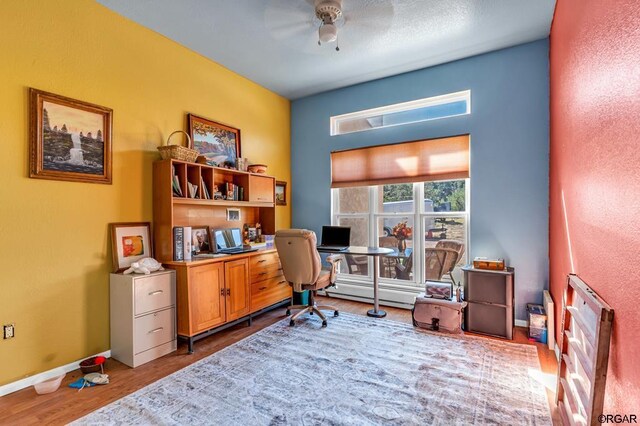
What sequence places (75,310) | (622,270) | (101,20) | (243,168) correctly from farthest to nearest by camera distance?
(243,168), (101,20), (75,310), (622,270)

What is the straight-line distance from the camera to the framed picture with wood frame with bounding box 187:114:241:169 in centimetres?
357

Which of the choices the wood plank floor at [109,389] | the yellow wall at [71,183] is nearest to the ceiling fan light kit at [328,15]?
the yellow wall at [71,183]

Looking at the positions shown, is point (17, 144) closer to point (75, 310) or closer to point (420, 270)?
point (75, 310)

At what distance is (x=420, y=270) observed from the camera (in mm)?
4117

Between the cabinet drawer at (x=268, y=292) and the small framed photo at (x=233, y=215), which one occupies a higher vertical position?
the small framed photo at (x=233, y=215)

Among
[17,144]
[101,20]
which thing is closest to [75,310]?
[17,144]

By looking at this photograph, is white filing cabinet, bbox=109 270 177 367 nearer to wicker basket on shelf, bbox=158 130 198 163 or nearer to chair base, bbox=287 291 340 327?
wicker basket on shelf, bbox=158 130 198 163

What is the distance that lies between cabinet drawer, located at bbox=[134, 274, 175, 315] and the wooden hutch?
98 mm

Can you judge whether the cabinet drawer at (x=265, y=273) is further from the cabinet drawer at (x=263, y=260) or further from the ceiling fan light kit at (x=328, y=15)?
the ceiling fan light kit at (x=328, y=15)

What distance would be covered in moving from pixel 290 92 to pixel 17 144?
133 inches

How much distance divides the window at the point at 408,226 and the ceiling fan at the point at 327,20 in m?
1.95

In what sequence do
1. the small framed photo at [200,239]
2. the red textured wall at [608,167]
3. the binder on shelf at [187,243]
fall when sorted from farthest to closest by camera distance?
the small framed photo at [200,239] → the binder on shelf at [187,243] → the red textured wall at [608,167]

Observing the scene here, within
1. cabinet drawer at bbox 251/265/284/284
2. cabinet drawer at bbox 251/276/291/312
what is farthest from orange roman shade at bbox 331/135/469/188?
cabinet drawer at bbox 251/276/291/312

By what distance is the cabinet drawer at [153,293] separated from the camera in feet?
8.65
